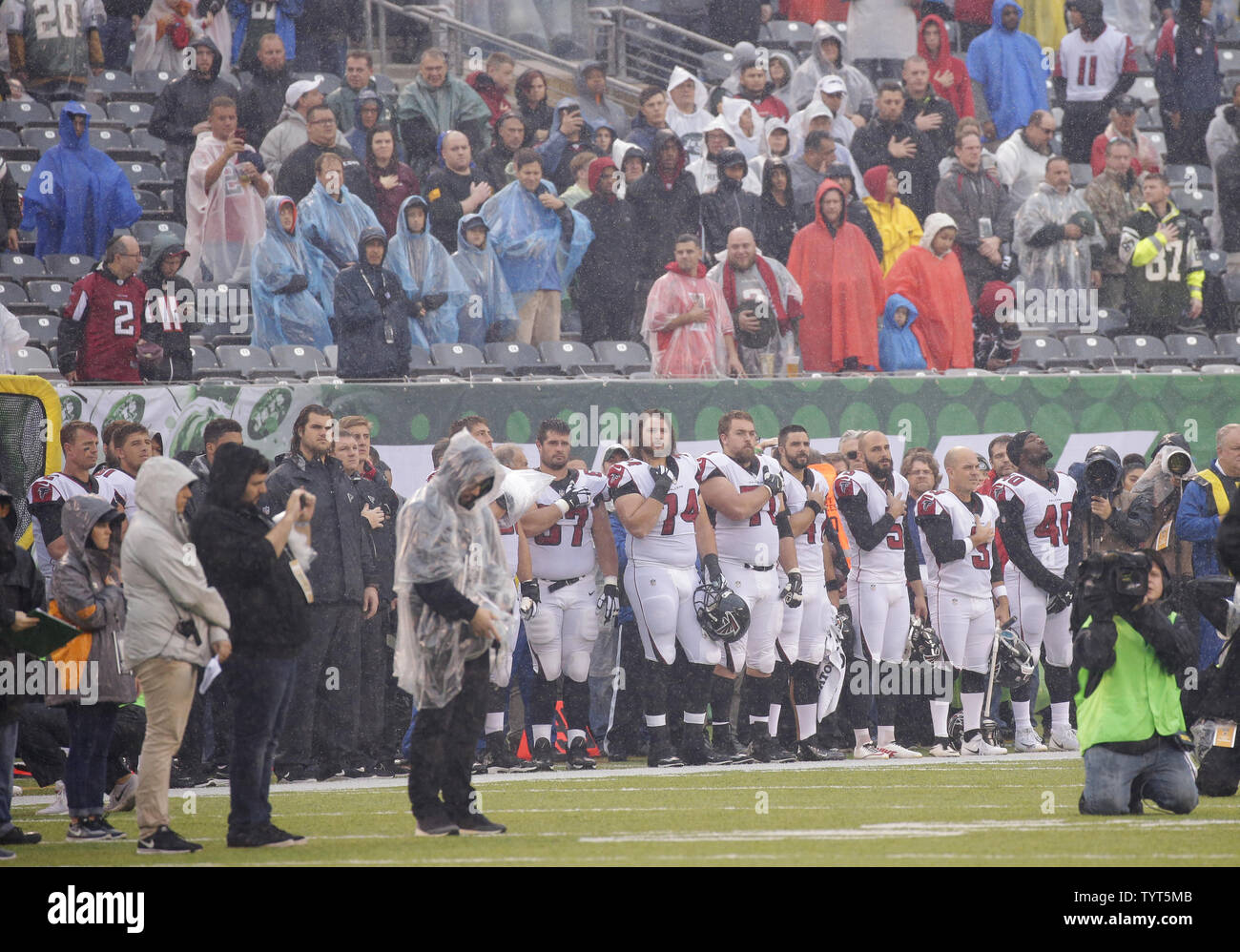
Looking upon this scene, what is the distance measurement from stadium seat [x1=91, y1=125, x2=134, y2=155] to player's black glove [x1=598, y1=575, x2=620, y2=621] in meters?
7.59

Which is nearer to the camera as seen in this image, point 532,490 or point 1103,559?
point 1103,559

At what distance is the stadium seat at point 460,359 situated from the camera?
13852 millimetres

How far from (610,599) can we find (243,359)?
12.0 ft

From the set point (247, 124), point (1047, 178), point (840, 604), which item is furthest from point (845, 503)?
point (247, 124)

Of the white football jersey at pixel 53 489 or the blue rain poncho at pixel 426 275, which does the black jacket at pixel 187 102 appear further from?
the white football jersey at pixel 53 489

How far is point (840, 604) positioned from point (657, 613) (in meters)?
1.61

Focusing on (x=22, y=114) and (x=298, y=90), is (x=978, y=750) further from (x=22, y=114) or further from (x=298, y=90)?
(x=22, y=114)

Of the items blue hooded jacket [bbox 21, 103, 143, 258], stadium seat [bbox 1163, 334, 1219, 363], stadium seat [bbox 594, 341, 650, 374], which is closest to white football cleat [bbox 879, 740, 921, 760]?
stadium seat [bbox 594, 341, 650, 374]

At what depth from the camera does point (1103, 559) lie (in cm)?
884

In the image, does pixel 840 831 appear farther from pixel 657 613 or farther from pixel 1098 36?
pixel 1098 36

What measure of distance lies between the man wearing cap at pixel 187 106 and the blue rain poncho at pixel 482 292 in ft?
8.71

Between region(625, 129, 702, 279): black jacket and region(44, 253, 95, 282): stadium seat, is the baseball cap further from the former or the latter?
region(625, 129, 702, 279): black jacket

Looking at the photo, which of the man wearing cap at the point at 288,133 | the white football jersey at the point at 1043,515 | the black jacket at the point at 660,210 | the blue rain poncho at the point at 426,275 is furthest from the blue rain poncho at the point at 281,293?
the white football jersey at the point at 1043,515

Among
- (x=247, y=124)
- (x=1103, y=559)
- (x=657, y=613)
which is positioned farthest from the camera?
(x=247, y=124)
